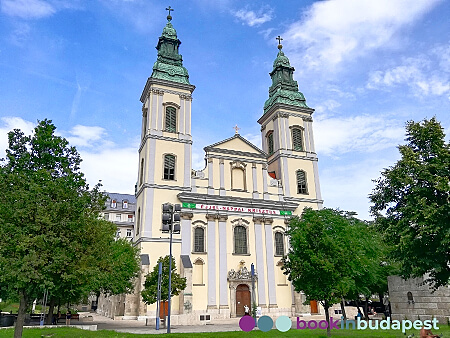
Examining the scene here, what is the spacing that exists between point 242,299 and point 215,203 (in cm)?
950

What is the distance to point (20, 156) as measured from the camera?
16.3 meters

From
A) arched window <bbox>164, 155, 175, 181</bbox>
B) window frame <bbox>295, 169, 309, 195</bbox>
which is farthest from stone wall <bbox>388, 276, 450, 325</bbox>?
arched window <bbox>164, 155, 175, 181</bbox>

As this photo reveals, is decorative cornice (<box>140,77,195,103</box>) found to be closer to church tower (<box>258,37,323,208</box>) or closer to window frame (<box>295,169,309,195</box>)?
church tower (<box>258,37,323,208</box>)

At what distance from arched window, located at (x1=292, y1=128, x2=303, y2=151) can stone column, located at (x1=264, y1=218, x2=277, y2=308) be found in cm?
1045

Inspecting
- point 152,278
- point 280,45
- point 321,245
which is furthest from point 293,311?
point 280,45

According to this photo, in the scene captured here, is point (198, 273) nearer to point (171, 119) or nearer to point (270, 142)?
point (171, 119)

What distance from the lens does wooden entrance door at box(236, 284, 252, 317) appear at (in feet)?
115

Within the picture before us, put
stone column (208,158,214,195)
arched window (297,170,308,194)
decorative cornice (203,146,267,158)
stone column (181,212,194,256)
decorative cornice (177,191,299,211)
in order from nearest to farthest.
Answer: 1. stone column (181,212,194,256)
2. decorative cornice (177,191,299,211)
3. stone column (208,158,214,195)
4. decorative cornice (203,146,267,158)
5. arched window (297,170,308,194)

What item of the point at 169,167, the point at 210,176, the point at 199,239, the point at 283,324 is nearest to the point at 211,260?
the point at 199,239

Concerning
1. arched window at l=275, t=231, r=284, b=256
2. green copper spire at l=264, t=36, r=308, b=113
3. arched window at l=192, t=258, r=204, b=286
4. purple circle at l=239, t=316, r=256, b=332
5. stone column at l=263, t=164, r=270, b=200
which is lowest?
purple circle at l=239, t=316, r=256, b=332

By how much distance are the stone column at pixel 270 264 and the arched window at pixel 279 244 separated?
94 centimetres

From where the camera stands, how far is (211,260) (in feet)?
116

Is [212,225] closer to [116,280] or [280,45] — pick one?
[116,280]

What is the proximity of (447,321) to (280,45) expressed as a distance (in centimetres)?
4231
